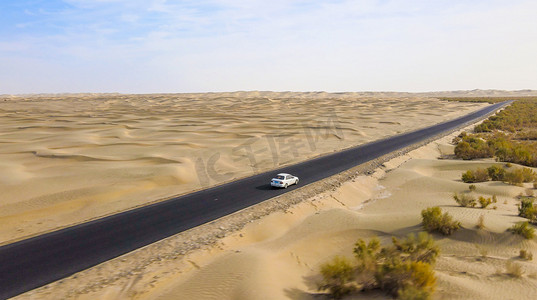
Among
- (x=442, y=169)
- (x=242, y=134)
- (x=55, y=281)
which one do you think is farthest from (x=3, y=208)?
(x=242, y=134)

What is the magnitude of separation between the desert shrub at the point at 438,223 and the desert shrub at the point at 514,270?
9.48ft

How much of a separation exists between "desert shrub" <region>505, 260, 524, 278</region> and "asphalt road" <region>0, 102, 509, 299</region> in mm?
11330

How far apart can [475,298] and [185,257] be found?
8.89 m

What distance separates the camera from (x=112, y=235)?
47.6ft

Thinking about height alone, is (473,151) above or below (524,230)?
above

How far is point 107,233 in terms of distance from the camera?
14758mm

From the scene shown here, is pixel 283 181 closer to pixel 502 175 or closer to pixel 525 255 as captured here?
pixel 525 255

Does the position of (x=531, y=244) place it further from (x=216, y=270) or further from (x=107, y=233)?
(x=107, y=233)

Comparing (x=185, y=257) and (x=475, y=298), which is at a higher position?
(x=475, y=298)

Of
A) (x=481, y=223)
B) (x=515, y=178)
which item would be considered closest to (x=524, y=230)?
(x=481, y=223)

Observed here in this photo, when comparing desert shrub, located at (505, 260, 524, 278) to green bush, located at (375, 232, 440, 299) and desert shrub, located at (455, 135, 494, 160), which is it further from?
desert shrub, located at (455, 135, 494, 160)

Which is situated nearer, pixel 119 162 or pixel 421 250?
pixel 421 250

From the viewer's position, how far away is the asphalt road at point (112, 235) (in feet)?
37.7

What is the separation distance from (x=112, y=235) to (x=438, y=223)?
13.1 m
